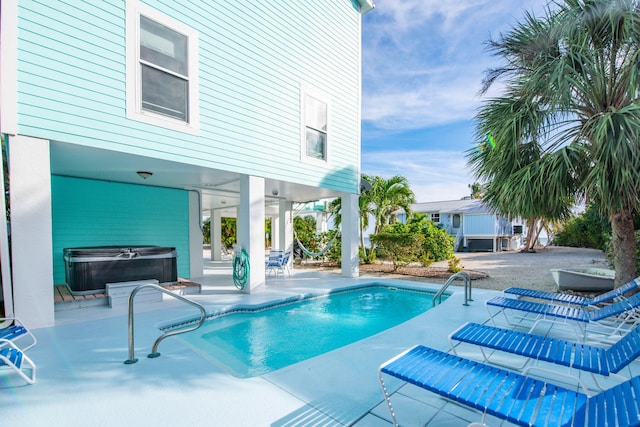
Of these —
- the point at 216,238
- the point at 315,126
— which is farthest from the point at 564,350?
the point at 216,238

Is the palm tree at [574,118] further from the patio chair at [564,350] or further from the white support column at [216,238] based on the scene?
the white support column at [216,238]

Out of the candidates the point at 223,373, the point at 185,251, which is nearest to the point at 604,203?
the point at 223,373

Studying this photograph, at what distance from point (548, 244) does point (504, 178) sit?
86.0ft

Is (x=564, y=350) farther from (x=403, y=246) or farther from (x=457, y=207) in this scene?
(x=457, y=207)

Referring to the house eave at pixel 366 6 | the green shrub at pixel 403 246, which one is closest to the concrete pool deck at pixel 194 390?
the green shrub at pixel 403 246

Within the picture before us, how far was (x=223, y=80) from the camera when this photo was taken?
6891 mm

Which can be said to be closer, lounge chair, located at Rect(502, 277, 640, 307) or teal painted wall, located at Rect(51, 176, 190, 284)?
lounge chair, located at Rect(502, 277, 640, 307)

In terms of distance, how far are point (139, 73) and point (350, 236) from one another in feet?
23.0

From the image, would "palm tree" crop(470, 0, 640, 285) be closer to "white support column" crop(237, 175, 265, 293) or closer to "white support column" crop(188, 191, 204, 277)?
"white support column" crop(237, 175, 265, 293)

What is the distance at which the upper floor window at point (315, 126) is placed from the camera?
345 inches

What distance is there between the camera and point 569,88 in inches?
216

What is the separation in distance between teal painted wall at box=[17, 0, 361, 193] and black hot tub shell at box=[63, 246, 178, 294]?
256 centimetres

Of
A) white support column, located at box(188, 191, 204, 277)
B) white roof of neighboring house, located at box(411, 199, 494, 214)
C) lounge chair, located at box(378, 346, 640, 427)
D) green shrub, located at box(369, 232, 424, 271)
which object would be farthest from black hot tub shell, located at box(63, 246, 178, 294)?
white roof of neighboring house, located at box(411, 199, 494, 214)

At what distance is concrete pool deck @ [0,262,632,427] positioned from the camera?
2.49 meters
